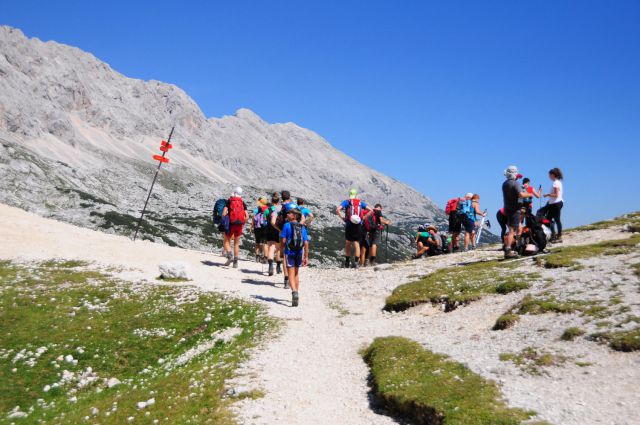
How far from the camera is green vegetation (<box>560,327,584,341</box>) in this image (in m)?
10.8

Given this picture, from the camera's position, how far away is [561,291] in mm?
14000

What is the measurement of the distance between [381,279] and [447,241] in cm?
1159

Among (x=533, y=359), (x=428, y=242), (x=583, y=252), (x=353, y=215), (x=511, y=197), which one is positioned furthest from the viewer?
(x=428, y=242)

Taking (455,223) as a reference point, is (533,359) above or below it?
below

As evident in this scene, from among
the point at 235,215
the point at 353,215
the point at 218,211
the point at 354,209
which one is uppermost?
the point at 354,209

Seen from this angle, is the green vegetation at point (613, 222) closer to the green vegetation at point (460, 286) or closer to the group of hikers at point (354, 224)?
the group of hikers at point (354, 224)

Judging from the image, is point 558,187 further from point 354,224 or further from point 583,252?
point 354,224

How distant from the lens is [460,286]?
17500 mm

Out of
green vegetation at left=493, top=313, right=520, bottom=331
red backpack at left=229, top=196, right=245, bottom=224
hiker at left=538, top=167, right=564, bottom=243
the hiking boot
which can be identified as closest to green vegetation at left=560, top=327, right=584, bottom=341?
green vegetation at left=493, top=313, right=520, bottom=331

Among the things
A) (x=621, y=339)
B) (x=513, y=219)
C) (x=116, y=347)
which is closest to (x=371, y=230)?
(x=513, y=219)

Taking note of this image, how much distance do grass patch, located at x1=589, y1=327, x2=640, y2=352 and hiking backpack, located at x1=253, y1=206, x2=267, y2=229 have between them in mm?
18150

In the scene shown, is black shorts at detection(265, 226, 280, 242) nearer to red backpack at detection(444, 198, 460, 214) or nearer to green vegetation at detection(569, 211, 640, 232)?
red backpack at detection(444, 198, 460, 214)

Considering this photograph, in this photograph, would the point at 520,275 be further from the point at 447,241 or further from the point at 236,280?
the point at 447,241

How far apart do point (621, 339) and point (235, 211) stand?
18785 millimetres
